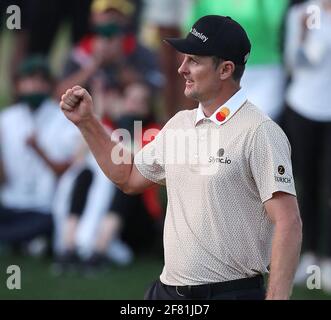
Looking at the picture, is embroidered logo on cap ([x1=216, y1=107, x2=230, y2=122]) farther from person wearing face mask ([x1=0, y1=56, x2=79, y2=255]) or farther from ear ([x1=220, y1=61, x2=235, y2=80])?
person wearing face mask ([x1=0, y1=56, x2=79, y2=255])

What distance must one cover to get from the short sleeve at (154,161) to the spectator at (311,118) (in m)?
3.30

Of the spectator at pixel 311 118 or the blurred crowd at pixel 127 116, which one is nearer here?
the spectator at pixel 311 118

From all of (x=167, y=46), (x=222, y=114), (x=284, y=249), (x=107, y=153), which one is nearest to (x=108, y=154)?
(x=107, y=153)

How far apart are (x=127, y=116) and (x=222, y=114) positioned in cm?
416

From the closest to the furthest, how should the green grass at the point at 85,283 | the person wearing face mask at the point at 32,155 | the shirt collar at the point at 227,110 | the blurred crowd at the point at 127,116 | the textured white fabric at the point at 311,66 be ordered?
the shirt collar at the point at 227,110 < the green grass at the point at 85,283 < the textured white fabric at the point at 311,66 < the blurred crowd at the point at 127,116 < the person wearing face mask at the point at 32,155

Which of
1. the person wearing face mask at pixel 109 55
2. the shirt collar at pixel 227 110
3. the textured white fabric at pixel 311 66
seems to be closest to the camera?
the shirt collar at pixel 227 110

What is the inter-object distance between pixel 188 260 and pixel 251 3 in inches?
166

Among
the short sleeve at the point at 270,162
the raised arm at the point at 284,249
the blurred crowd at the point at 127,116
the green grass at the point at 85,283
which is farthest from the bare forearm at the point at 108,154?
the blurred crowd at the point at 127,116

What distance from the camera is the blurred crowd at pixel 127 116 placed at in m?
8.45

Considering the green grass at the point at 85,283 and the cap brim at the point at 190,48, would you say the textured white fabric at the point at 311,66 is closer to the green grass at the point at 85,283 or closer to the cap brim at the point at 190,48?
the green grass at the point at 85,283

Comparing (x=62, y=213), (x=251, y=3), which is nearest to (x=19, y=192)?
(x=62, y=213)

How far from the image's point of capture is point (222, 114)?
488 cm
